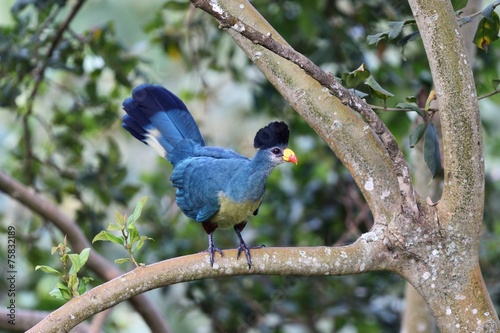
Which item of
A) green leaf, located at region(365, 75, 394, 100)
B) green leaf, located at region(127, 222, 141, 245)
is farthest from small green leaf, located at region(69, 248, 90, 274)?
green leaf, located at region(365, 75, 394, 100)

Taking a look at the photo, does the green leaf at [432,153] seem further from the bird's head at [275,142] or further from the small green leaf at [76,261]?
the small green leaf at [76,261]

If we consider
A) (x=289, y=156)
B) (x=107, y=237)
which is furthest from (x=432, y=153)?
(x=107, y=237)

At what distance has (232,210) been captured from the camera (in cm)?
213

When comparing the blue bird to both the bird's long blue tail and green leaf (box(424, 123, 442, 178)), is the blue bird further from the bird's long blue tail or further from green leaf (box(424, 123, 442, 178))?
green leaf (box(424, 123, 442, 178))

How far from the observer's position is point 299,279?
3.69m

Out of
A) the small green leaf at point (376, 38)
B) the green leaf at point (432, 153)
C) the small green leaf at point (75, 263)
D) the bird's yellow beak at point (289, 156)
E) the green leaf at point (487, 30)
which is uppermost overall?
the small green leaf at point (376, 38)

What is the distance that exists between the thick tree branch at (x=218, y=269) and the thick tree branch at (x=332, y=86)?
0.14 metres

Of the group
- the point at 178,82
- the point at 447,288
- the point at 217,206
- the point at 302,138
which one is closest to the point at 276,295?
the point at 302,138

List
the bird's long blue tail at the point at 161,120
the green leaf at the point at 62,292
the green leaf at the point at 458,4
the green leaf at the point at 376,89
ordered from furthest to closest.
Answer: the bird's long blue tail at the point at 161,120 < the green leaf at the point at 458,4 < the green leaf at the point at 376,89 < the green leaf at the point at 62,292

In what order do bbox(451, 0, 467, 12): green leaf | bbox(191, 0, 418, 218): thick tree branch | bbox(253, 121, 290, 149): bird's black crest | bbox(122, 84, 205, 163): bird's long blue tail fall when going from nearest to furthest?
bbox(191, 0, 418, 218): thick tree branch, bbox(451, 0, 467, 12): green leaf, bbox(253, 121, 290, 149): bird's black crest, bbox(122, 84, 205, 163): bird's long blue tail

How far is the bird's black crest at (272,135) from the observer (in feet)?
6.63

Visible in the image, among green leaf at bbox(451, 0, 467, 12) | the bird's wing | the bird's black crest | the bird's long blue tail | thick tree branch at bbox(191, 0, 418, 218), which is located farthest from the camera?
the bird's long blue tail

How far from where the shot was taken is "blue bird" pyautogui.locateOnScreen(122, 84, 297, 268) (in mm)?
2102

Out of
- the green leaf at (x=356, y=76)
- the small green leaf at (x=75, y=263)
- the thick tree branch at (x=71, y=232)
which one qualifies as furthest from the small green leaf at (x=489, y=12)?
the thick tree branch at (x=71, y=232)
